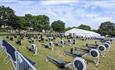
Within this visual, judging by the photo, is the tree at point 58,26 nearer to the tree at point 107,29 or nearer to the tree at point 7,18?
the tree at point 107,29

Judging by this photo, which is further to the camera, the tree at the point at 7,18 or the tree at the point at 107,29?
the tree at the point at 107,29

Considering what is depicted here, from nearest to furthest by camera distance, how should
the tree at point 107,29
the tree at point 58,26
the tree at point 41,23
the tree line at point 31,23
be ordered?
the tree line at point 31,23, the tree at point 41,23, the tree at point 58,26, the tree at point 107,29

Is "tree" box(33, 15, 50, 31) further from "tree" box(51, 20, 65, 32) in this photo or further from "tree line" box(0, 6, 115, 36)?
"tree" box(51, 20, 65, 32)

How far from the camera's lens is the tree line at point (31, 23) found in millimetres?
121438

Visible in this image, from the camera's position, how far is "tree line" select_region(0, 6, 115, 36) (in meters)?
121

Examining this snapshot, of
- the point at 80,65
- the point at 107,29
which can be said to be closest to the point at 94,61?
the point at 80,65

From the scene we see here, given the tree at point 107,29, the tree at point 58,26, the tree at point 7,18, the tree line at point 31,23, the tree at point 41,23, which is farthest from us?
the tree at point 107,29

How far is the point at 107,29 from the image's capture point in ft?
557

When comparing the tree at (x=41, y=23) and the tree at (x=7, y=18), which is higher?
the tree at (x=7, y=18)

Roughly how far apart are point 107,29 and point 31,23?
49.5 meters

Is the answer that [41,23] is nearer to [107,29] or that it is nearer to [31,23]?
[31,23]

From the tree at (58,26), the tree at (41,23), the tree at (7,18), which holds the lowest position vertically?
the tree at (58,26)

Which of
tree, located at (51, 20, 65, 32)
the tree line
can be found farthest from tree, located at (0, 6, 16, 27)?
tree, located at (51, 20, 65, 32)

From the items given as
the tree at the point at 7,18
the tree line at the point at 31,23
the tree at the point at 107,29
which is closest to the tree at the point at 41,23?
the tree line at the point at 31,23
